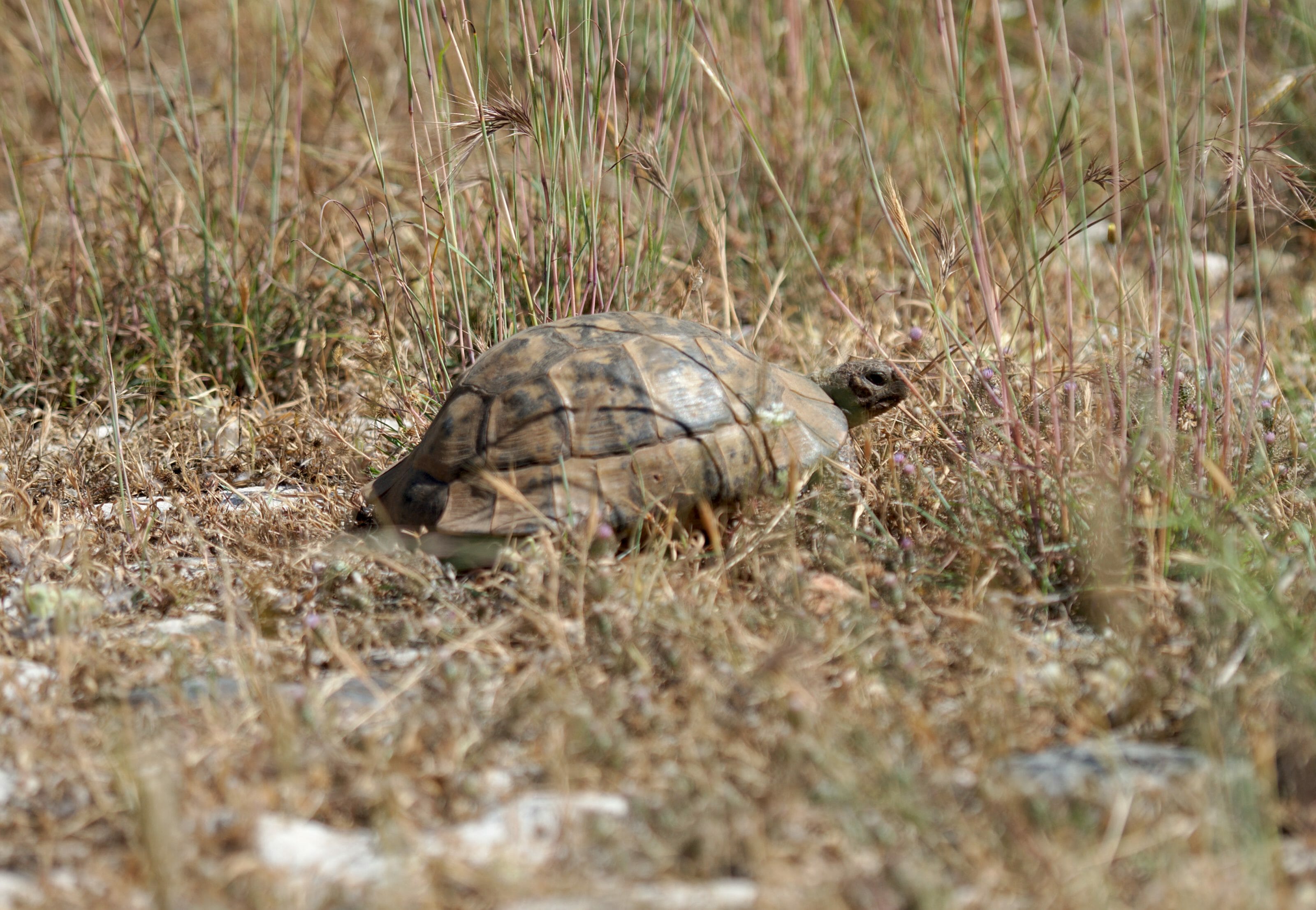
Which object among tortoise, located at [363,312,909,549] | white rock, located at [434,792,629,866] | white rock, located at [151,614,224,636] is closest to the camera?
white rock, located at [434,792,629,866]

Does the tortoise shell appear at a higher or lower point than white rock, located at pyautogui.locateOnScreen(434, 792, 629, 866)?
higher

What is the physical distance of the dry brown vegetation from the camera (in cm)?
147

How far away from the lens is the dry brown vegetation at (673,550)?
1470mm

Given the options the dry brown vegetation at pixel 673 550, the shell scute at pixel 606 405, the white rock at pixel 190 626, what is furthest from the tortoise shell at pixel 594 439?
the white rock at pixel 190 626

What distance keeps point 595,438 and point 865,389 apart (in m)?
0.77

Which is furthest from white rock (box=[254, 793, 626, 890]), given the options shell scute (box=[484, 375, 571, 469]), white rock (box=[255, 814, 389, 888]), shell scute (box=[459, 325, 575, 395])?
shell scute (box=[459, 325, 575, 395])

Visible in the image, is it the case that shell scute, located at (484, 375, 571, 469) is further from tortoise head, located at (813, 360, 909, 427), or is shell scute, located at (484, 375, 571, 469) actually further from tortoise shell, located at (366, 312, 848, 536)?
tortoise head, located at (813, 360, 909, 427)

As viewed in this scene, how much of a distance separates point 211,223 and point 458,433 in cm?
172

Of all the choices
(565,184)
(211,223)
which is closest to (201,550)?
(565,184)

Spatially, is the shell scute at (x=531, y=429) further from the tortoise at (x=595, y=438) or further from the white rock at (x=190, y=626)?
the white rock at (x=190, y=626)

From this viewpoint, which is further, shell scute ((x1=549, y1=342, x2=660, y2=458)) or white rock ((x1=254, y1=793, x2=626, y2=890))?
shell scute ((x1=549, y1=342, x2=660, y2=458))

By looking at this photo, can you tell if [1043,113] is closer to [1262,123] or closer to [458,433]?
[1262,123]

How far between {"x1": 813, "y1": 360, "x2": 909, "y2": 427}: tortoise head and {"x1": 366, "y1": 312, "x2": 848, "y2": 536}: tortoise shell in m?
0.30

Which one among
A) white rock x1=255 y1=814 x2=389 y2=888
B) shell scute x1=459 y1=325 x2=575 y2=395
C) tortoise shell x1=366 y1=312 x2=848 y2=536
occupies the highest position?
shell scute x1=459 y1=325 x2=575 y2=395
